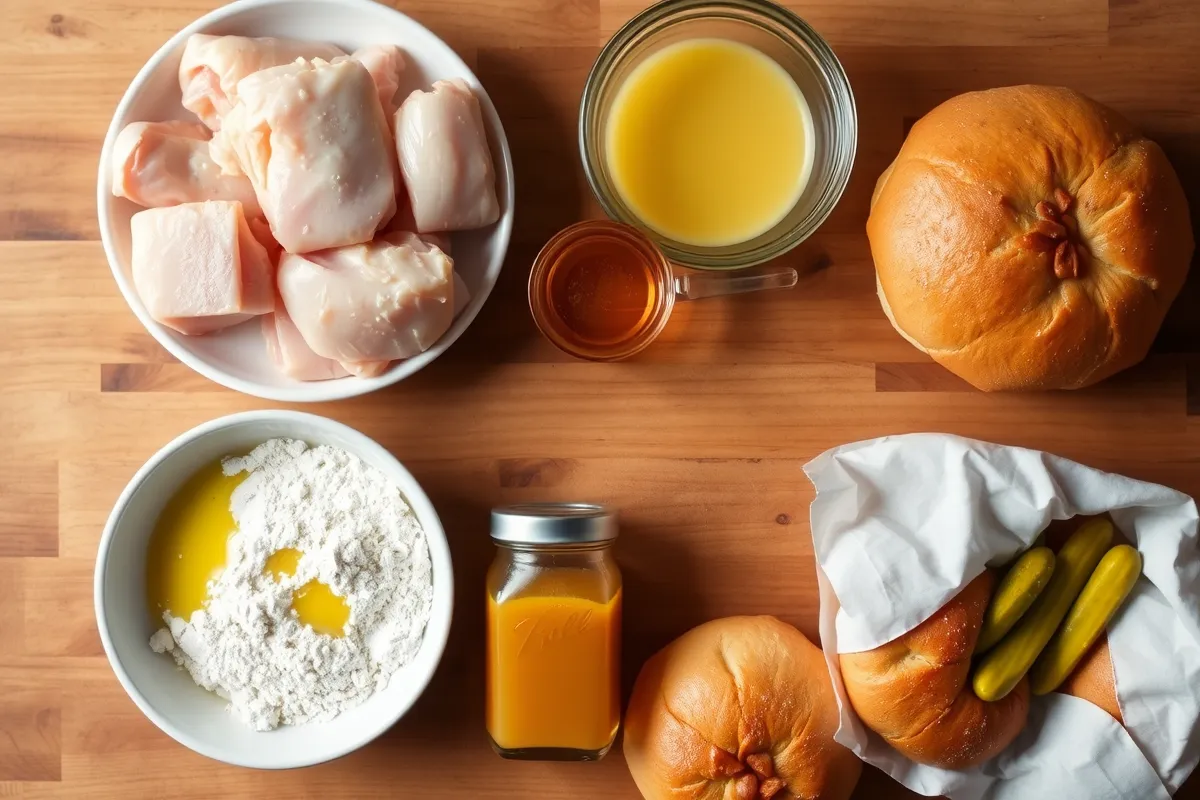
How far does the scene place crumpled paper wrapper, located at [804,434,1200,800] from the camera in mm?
1179

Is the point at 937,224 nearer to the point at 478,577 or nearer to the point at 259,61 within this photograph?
the point at 478,577

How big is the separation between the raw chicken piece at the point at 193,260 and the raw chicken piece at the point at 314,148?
57 millimetres

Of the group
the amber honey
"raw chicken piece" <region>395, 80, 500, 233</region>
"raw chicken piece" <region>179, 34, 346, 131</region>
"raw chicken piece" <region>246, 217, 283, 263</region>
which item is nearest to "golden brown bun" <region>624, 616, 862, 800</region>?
the amber honey

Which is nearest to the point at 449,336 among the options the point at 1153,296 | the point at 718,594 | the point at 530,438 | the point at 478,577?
the point at 530,438

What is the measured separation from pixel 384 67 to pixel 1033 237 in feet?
2.72

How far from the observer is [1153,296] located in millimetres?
1162

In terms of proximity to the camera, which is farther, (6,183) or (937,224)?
(6,183)

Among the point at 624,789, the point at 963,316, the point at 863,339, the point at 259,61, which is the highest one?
the point at 259,61

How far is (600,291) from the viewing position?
1.28 m

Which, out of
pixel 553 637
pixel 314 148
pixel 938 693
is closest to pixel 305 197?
pixel 314 148

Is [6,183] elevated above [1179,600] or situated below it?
above

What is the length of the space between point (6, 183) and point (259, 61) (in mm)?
434

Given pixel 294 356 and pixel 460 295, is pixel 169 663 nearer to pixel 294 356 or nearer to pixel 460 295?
pixel 294 356

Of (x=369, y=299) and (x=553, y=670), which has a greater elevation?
(x=369, y=299)
